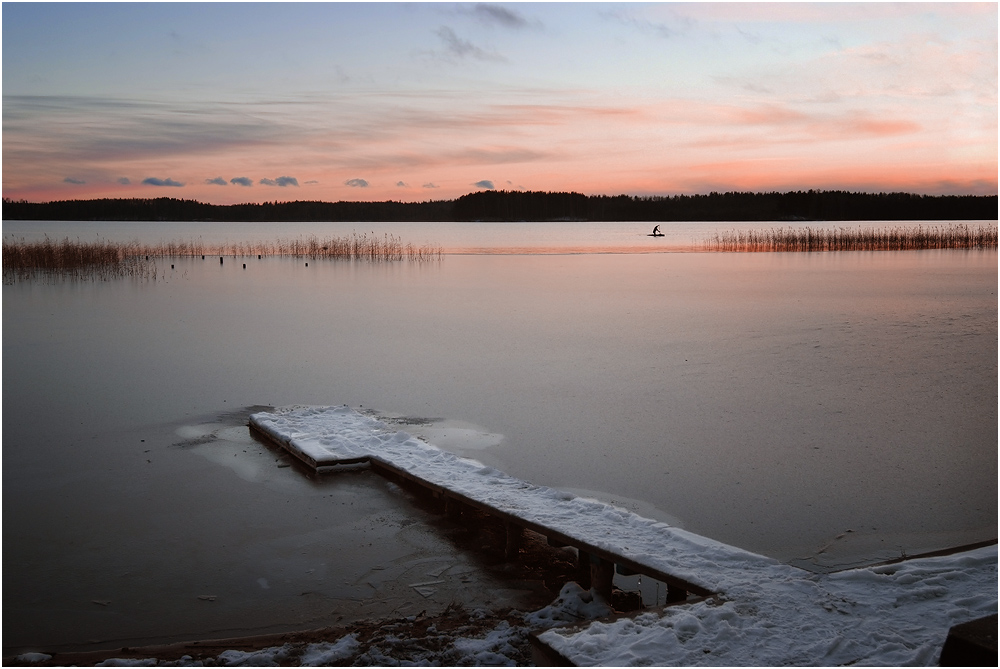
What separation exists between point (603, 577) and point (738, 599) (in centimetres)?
80

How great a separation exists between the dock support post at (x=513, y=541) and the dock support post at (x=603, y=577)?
0.71 meters

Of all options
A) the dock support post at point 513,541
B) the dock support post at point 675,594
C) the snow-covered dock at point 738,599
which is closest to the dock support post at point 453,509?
the snow-covered dock at point 738,599

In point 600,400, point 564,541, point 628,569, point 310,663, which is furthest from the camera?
point 600,400

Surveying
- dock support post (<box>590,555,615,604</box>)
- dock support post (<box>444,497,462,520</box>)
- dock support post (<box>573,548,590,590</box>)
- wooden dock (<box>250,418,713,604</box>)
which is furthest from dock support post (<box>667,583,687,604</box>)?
dock support post (<box>444,497,462,520</box>)

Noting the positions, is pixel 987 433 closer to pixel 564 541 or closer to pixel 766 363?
pixel 766 363

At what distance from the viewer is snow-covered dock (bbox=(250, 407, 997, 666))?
143 inches

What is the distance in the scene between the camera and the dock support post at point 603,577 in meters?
4.58

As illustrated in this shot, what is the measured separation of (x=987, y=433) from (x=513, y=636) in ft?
18.8

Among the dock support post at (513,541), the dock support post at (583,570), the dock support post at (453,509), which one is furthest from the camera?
the dock support post at (453,509)

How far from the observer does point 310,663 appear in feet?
12.8

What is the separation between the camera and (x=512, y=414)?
8648 millimetres

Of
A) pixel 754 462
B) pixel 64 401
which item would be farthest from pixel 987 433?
pixel 64 401

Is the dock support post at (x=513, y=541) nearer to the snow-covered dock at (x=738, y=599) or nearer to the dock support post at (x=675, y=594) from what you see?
the snow-covered dock at (x=738, y=599)

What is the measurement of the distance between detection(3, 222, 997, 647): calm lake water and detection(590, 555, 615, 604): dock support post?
1.13 m
